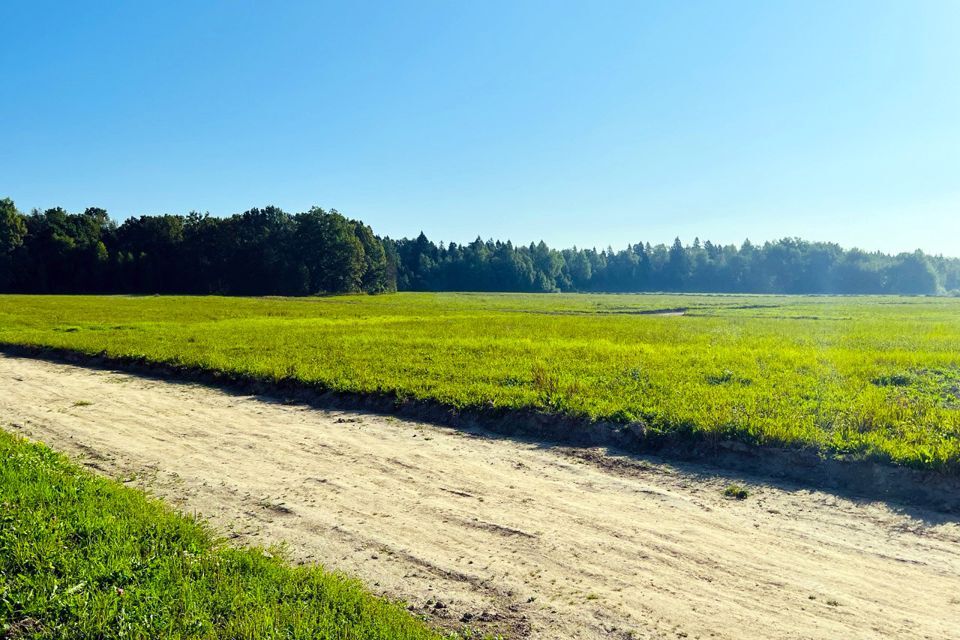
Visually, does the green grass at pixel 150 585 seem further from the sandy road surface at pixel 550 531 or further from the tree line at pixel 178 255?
the tree line at pixel 178 255

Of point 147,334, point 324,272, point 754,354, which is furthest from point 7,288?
point 754,354

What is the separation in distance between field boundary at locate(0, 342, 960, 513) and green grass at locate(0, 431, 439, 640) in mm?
7024

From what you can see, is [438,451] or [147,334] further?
[147,334]

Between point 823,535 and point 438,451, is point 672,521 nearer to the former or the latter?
point 823,535

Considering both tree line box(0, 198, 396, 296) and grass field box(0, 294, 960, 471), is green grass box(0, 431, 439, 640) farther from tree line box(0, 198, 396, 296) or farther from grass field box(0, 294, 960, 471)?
tree line box(0, 198, 396, 296)

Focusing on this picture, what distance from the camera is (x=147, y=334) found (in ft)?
98.3

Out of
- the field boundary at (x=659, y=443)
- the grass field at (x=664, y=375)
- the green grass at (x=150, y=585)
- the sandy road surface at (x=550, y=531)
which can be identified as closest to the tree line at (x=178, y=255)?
the grass field at (x=664, y=375)

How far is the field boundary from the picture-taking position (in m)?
9.01

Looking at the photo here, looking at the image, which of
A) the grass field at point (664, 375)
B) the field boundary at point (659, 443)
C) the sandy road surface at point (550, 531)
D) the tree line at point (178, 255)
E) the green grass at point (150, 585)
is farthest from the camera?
the tree line at point (178, 255)

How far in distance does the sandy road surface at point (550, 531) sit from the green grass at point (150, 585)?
0.71 meters

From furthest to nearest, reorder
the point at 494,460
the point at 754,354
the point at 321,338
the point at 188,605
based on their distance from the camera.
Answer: the point at 321,338, the point at 754,354, the point at 494,460, the point at 188,605

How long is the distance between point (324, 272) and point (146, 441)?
377ft

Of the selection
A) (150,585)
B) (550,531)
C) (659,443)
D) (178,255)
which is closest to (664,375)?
(659,443)

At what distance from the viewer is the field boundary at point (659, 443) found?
9.01 meters
